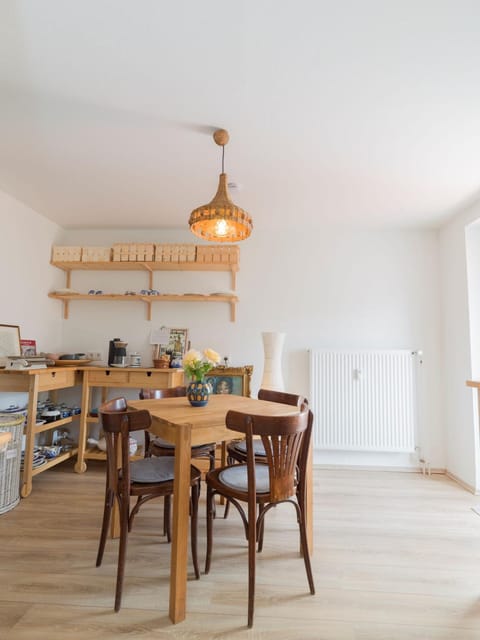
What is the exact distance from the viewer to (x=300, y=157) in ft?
7.89

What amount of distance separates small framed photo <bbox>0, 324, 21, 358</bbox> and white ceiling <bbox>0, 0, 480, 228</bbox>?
3.91 ft

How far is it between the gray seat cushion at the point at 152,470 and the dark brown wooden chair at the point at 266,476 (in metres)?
0.22

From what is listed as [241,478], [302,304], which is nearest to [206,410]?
[241,478]

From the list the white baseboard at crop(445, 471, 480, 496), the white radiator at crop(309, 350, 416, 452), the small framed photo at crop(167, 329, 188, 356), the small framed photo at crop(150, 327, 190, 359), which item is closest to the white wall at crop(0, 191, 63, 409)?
the small framed photo at crop(150, 327, 190, 359)

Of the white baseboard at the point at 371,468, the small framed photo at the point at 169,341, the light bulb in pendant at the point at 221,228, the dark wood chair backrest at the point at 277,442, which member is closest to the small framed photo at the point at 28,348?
the small framed photo at the point at 169,341

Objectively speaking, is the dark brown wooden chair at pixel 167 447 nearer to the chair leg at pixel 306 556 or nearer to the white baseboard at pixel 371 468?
the chair leg at pixel 306 556

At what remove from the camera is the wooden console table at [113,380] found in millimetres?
3234

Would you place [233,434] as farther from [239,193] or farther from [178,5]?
[239,193]

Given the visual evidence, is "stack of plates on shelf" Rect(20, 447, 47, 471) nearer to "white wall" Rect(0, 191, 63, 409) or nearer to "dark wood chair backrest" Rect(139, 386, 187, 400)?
"white wall" Rect(0, 191, 63, 409)

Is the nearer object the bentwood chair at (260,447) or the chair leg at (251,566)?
the chair leg at (251,566)

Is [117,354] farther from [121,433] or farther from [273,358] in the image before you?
[121,433]

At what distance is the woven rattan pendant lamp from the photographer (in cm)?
187

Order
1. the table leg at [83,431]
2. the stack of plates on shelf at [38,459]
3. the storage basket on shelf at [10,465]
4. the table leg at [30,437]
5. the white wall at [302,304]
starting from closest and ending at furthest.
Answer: the storage basket on shelf at [10,465] < the table leg at [30,437] < the stack of plates on shelf at [38,459] < the table leg at [83,431] < the white wall at [302,304]

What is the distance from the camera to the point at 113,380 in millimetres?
3271
